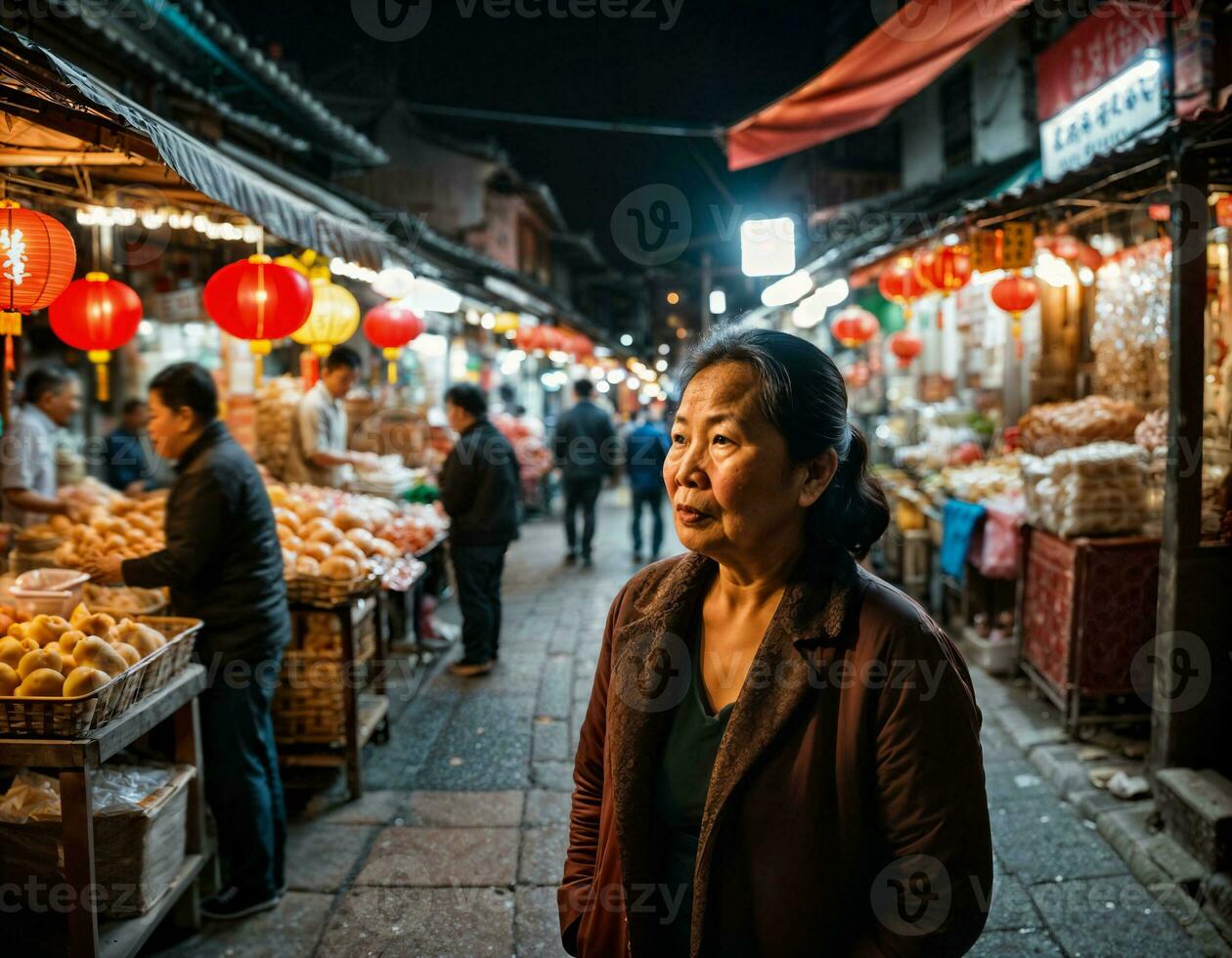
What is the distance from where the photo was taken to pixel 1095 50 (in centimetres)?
924

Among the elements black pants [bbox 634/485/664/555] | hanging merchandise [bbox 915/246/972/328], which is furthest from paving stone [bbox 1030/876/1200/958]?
black pants [bbox 634/485/664/555]

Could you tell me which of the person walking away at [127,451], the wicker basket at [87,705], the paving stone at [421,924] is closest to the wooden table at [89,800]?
the wicker basket at [87,705]

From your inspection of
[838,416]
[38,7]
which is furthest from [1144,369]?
[38,7]

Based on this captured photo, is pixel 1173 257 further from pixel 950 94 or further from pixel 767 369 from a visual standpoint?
pixel 950 94

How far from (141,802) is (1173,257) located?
18.6 feet

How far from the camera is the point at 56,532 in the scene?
6156 mm

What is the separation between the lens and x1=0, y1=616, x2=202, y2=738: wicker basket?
2996mm

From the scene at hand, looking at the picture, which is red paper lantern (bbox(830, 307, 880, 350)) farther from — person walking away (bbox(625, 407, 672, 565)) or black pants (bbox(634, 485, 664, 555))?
black pants (bbox(634, 485, 664, 555))

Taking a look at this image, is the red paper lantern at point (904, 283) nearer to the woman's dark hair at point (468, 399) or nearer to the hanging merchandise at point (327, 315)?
the woman's dark hair at point (468, 399)

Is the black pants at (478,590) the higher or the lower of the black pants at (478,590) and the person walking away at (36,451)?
the lower

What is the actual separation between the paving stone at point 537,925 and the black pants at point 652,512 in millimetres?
8011

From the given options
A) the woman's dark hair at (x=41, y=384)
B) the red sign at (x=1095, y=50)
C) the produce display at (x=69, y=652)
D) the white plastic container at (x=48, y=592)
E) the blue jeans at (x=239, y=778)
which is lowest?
the blue jeans at (x=239, y=778)

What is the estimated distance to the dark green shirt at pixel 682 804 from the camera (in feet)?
6.26

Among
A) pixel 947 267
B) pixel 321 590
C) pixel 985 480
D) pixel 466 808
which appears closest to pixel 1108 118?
pixel 947 267
